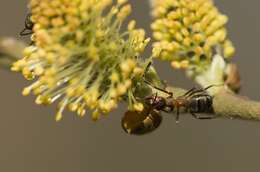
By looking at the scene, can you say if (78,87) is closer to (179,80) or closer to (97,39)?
(97,39)

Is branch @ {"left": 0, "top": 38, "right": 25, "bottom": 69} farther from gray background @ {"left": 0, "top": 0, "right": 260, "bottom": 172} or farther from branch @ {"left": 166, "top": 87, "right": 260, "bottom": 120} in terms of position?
gray background @ {"left": 0, "top": 0, "right": 260, "bottom": 172}

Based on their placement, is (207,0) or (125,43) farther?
(207,0)

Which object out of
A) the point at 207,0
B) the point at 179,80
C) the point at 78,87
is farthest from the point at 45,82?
the point at 179,80

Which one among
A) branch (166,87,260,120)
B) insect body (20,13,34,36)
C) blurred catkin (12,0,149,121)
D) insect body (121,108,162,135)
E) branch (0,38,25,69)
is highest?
insect body (20,13,34,36)

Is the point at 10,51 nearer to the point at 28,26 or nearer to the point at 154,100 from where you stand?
the point at 28,26

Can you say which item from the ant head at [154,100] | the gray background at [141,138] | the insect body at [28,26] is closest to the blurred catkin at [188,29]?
the ant head at [154,100]

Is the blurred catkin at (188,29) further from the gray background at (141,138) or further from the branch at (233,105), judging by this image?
→ the gray background at (141,138)

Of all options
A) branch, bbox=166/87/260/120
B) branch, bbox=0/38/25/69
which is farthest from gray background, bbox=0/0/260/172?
branch, bbox=166/87/260/120
